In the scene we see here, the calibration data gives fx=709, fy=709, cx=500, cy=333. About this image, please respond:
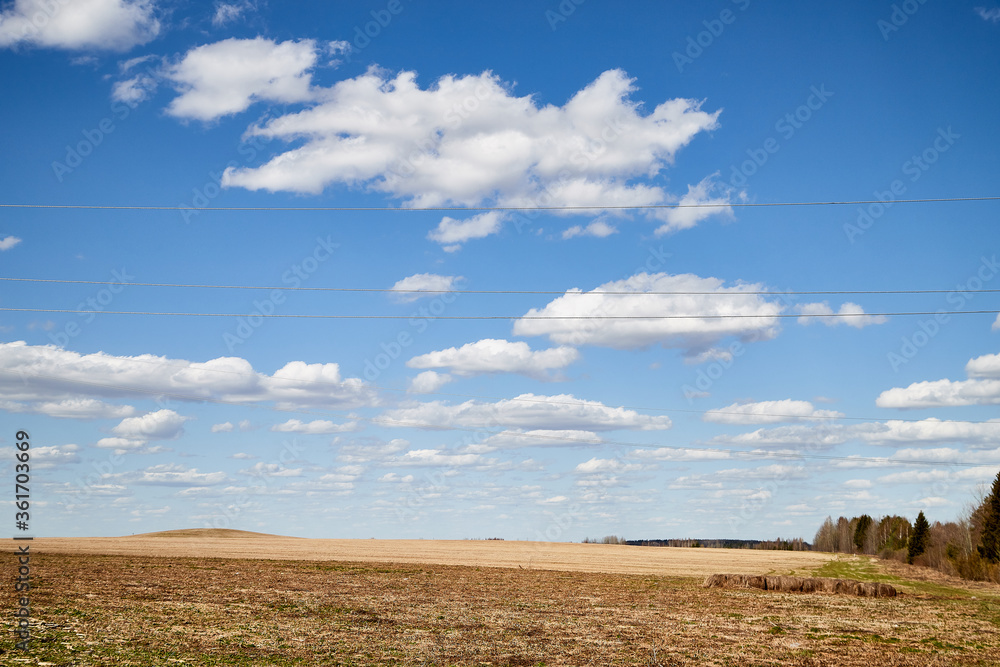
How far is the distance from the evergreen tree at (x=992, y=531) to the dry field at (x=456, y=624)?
51.5 meters

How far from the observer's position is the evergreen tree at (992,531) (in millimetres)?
92500

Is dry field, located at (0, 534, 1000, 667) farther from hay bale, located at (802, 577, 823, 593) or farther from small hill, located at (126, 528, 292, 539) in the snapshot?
small hill, located at (126, 528, 292, 539)

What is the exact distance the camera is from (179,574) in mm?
48250

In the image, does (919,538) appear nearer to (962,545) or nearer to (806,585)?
(962,545)

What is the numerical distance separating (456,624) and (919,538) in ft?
446

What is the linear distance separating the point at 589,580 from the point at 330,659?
40.4 meters

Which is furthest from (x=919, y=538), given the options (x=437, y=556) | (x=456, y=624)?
(x=456, y=624)

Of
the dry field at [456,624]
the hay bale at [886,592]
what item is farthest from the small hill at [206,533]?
the hay bale at [886,592]

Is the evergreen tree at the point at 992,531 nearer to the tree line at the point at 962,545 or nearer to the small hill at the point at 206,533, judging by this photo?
the tree line at the point at 962,545

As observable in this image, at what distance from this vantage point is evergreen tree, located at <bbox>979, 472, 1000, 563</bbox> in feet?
303

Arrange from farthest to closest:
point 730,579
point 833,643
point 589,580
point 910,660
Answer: point 589,580 < point 730,579 < point 833,643 < point 910,660

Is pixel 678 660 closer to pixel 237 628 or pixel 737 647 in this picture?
pixel 737 647

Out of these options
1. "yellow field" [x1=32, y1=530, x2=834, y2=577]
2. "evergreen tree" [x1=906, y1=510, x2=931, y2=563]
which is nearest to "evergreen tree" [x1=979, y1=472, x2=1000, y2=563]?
"yellow field" [x1=32, y1=530, x2=834, y2=577]

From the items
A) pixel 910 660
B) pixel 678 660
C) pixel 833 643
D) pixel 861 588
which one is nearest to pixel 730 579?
pixel 861 588
